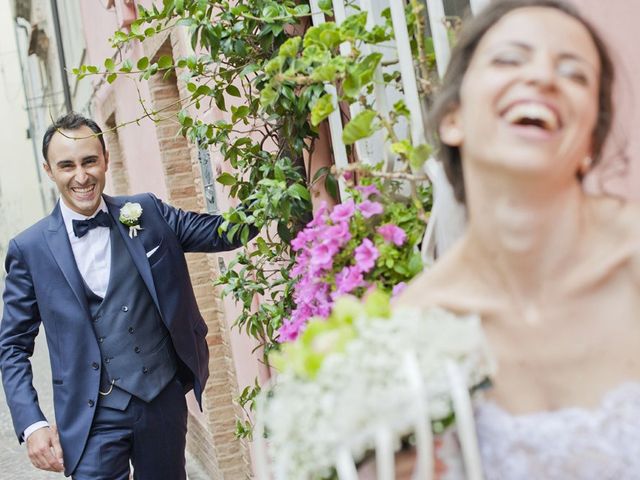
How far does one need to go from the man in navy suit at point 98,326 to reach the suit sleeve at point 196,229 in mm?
10

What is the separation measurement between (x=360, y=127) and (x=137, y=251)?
1.78 m

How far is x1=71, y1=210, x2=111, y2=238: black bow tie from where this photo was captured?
430cm

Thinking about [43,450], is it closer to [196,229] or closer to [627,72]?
[196,229]

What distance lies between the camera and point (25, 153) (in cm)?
3116

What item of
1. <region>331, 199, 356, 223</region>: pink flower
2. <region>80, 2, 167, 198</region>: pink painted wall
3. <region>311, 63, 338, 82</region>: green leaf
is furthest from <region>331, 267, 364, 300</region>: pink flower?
<region>80, 2, 167, 198</region>: pink painted wall

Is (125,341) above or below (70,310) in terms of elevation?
below

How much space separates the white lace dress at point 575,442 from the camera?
1.84 meters

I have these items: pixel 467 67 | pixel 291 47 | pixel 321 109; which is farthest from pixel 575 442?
pixel 291 47

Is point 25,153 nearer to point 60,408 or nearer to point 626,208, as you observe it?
point 60,408

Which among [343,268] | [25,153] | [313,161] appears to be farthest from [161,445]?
[25,153]

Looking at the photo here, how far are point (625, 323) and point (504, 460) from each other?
0.33m

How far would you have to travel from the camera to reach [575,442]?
6.05 ft

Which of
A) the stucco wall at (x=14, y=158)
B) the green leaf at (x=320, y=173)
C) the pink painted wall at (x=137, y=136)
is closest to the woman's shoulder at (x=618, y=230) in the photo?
the green leaf at (x=320, y=173)

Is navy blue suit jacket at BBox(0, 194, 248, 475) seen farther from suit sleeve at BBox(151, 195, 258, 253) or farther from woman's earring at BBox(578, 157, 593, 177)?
woman's earring at BBox(578, 157, 593, 177)
